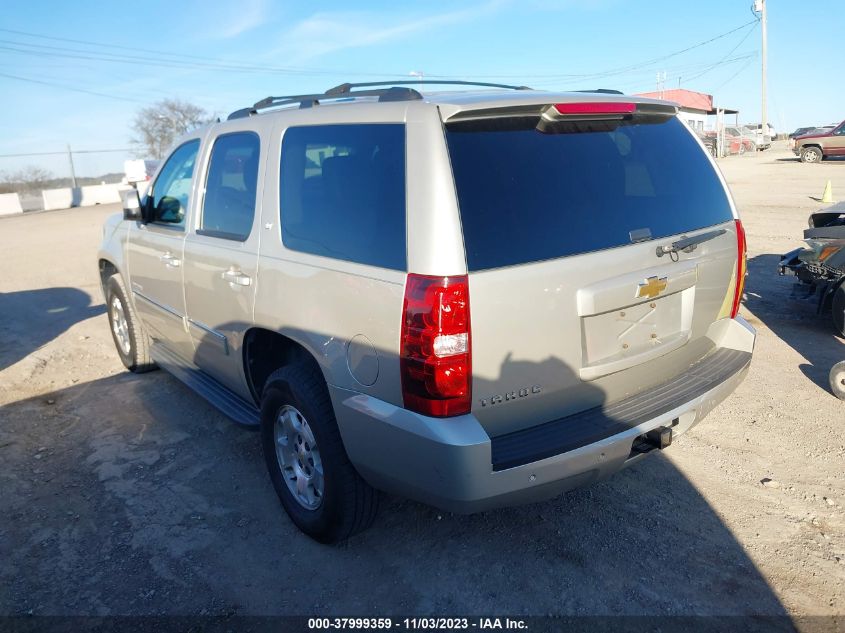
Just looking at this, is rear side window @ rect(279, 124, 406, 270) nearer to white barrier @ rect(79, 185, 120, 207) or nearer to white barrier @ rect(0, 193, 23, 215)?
white barrier @ rect(0, 193, 23, 215)

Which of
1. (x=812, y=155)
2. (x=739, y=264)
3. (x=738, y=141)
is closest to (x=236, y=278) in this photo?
(x=739, y=264)

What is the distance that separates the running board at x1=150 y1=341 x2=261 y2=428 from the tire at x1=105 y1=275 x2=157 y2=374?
0.52m

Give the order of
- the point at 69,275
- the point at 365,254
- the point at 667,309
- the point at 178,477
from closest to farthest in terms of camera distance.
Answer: the point at 365,254
the point at 667,309
the point at 178,477
the point at 69,275

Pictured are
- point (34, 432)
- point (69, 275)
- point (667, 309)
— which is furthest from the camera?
point (69, 275)

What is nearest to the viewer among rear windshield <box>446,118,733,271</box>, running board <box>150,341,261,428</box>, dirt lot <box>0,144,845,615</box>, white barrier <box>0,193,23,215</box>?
rear windshield <box>446,118,733,271</box>

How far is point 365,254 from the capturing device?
2.67m

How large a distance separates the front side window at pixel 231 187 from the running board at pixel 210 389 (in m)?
1.00

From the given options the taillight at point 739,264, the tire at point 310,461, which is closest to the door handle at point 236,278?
the tire at point 310,461

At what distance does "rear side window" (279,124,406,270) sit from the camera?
2602mm

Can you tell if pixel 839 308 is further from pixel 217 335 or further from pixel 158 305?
pixel 158 305

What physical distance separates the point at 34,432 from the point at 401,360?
3.53 metres

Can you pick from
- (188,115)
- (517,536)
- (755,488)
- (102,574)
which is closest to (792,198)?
(755,488)

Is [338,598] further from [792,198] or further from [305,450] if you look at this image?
[792,198]

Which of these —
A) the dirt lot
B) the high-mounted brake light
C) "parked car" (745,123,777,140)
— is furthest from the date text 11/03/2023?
"parked car" (745,123,777,140)
